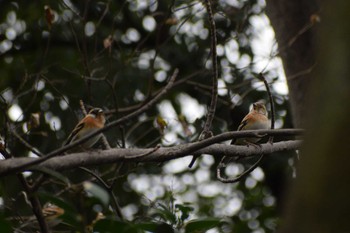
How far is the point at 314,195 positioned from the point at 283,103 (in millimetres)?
7482

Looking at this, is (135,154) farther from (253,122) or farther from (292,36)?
(292,36)

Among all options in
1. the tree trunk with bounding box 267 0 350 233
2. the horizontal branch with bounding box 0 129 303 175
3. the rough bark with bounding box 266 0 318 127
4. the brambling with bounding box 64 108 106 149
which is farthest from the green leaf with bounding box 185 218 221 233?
the rough bark with bounding box 266 0 318 127

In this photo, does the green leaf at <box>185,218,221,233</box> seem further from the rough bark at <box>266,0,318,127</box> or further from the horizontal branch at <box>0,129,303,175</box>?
the rough bark at <box>266,0,318,127</box>

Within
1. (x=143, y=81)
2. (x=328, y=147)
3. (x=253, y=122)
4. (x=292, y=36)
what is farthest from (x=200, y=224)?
(x=143, y=81)

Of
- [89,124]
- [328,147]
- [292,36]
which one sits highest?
[292,36]

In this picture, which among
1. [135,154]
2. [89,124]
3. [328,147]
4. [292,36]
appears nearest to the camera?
[328,147]

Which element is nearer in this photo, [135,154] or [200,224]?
[200,224]

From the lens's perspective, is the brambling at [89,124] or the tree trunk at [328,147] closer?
the tree trunk at [328,147]

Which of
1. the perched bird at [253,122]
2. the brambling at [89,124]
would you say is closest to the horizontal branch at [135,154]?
the brambling at [89,124]

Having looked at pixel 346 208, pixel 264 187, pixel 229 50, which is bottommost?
pixel 346 208

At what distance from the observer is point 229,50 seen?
30.3 feet

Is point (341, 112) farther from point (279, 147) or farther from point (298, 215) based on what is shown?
point (279, 147)

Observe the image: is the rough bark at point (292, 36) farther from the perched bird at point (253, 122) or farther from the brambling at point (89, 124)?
the brambling at point (89, 124)

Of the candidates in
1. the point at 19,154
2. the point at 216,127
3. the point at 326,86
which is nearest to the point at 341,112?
the point at 326,86
